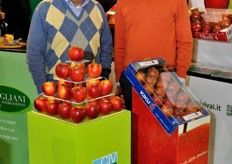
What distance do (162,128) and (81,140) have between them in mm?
502

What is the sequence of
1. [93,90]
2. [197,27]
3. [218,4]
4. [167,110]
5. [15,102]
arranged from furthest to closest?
[218,4] → [197,27] → [15,102] → [167,110] → [93,90]

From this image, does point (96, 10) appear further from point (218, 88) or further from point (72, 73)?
point (218, 88)

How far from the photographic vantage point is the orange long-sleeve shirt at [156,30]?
3.07 metres

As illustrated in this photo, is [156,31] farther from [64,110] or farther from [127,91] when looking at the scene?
[64,110]

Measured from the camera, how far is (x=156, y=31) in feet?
10.1

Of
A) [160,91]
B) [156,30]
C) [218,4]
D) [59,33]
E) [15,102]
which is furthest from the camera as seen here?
[218,4]

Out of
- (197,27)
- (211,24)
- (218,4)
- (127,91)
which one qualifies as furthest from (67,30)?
(218,4)

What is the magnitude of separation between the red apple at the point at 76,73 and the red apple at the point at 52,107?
158 mm

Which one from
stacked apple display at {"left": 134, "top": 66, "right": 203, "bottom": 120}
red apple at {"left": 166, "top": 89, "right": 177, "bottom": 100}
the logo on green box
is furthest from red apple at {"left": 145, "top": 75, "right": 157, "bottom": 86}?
the logo on green box

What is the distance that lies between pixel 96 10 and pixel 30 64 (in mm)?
585

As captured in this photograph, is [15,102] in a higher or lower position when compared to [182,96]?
lower

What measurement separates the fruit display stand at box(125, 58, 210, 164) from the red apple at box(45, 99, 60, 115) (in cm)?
45

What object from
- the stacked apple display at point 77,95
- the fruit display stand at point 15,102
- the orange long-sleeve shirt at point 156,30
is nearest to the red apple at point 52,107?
the stacked apple display at point 77,95

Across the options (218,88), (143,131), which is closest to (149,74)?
(143,131)
